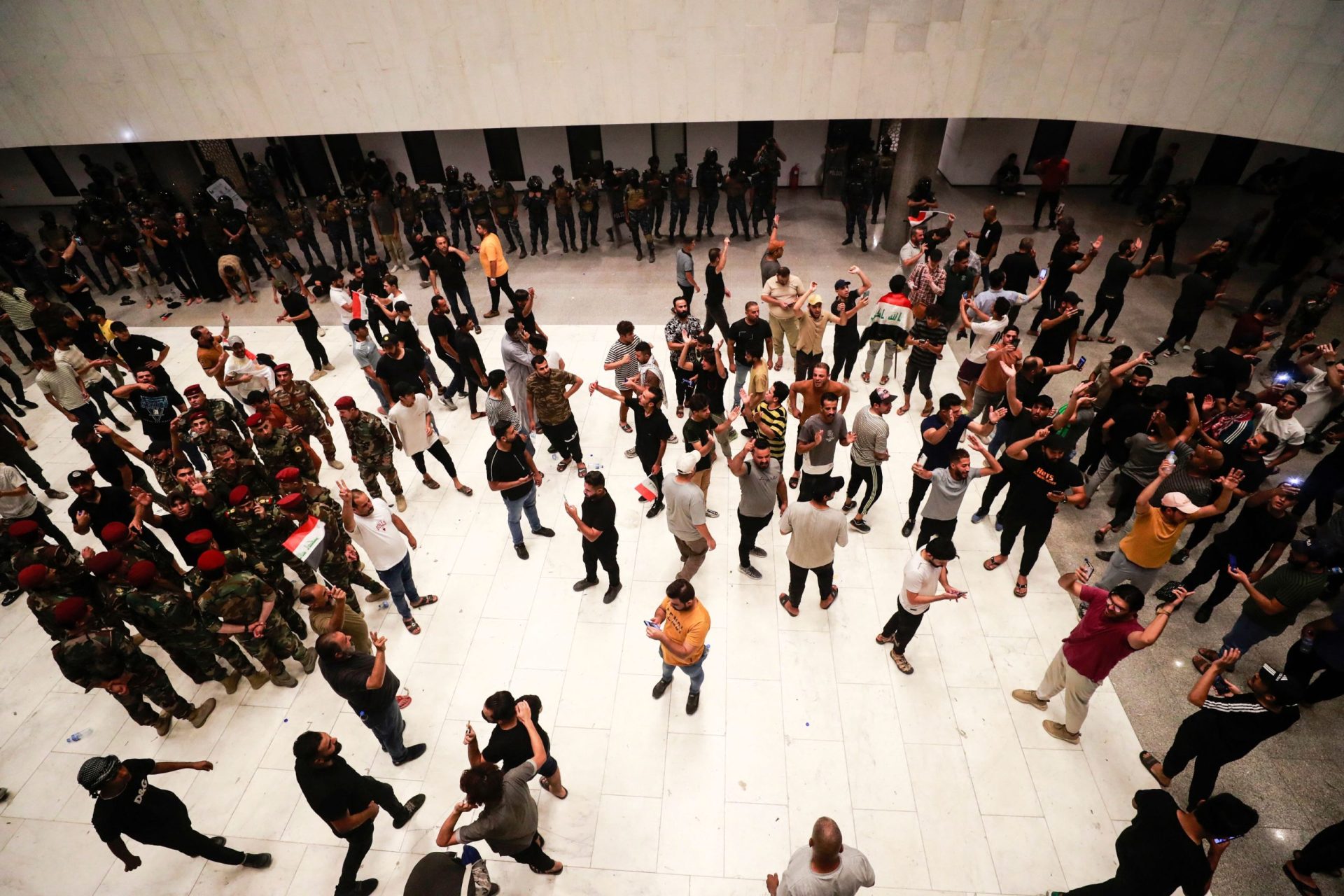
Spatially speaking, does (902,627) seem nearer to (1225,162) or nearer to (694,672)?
(694,672)

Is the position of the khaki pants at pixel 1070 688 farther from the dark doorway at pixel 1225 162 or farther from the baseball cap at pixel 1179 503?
the dark doorway at pixel 1225 162

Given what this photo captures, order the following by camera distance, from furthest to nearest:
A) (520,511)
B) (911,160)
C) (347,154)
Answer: (347,154) < (911,160) < (520,511)

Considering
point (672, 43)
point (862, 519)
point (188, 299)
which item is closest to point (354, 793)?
point (862, 519)

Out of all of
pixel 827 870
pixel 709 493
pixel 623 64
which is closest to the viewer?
pixel 827 870

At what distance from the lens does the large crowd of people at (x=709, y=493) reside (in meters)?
4.08

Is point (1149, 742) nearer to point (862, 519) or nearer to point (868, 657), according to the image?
point (868, 657)

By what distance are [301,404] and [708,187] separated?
894 cm

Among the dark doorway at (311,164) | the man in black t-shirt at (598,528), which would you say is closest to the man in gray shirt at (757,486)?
the man in black t-shirt at (598,528)

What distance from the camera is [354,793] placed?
3.93m

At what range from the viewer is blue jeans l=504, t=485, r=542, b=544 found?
627 cm

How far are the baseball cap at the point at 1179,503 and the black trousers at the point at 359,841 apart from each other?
601 cm

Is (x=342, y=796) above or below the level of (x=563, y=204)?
below

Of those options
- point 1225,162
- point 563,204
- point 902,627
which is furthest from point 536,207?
point 1225,162

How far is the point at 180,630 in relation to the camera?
512 cm
